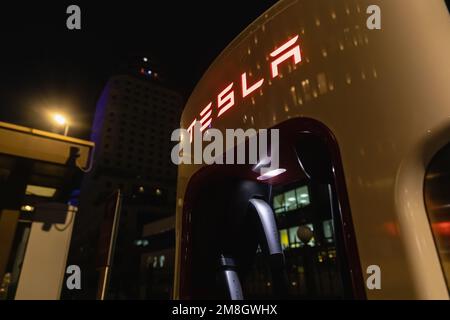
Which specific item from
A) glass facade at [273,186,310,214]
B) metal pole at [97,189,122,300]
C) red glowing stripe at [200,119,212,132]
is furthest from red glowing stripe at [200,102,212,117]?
glass facade at [273,186,310,214]

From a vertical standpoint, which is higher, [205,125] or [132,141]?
[132,141]

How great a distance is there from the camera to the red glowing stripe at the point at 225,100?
2.40m

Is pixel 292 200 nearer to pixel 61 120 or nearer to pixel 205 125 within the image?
pixel 61 120

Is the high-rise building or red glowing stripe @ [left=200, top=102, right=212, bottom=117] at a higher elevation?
the high-rise building

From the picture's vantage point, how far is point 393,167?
122 cm

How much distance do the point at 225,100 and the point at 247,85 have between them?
314 millimetres

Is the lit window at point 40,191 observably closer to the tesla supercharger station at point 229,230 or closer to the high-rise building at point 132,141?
the tesla supercharger station at point 229,230

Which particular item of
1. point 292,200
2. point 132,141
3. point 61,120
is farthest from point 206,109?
point 132,141

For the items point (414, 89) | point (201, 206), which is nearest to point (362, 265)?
point (414, 89)

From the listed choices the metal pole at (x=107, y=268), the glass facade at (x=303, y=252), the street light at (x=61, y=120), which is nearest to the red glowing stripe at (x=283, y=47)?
the metal pole at (x=107, y=268)

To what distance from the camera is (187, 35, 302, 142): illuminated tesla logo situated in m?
1.84

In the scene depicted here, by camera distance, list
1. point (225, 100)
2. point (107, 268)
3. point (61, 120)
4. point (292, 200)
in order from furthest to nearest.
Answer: point (292, 200), point (61, 120), point (107, 268), point (225, 100)

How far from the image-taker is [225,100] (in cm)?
248

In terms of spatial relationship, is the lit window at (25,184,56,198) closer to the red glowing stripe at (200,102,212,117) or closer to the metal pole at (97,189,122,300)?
the metal pole at (97,189,122,300)
